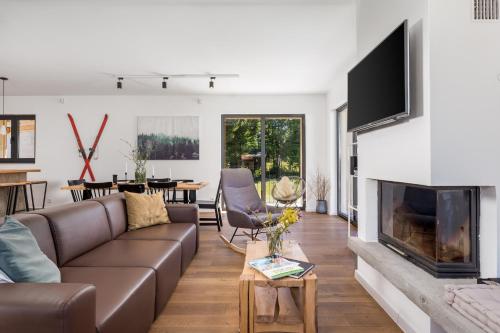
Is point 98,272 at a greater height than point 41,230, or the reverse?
point 41,230

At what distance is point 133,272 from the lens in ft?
6.05

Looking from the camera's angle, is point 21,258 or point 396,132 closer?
point 21,258

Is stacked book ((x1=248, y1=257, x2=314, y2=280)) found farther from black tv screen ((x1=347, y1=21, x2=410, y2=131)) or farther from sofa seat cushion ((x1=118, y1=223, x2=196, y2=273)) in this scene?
black tv screen ((x1=347, y1=21, x2=410, y2=131))

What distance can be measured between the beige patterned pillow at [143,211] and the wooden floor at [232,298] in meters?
0.66

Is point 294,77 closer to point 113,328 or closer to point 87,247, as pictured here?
point 87,247

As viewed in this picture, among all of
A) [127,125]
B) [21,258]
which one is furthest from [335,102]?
[21,258]

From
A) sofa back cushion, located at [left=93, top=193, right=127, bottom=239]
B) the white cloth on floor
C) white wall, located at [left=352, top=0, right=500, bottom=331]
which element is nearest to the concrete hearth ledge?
the white cloth on floor

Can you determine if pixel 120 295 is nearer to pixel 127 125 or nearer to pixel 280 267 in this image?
pixel 280 267

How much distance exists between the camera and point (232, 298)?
7.89 ft

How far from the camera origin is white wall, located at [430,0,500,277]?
62.5 inches

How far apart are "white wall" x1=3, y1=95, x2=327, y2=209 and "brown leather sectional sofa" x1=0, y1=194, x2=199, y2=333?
10.9 feet

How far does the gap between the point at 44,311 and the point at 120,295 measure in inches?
19.7

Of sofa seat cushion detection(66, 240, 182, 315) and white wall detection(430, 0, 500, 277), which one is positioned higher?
white wall detection(430, 0, 500, 277)

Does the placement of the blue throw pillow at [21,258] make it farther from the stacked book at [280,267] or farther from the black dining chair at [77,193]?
the black dining chair at [77,193]
